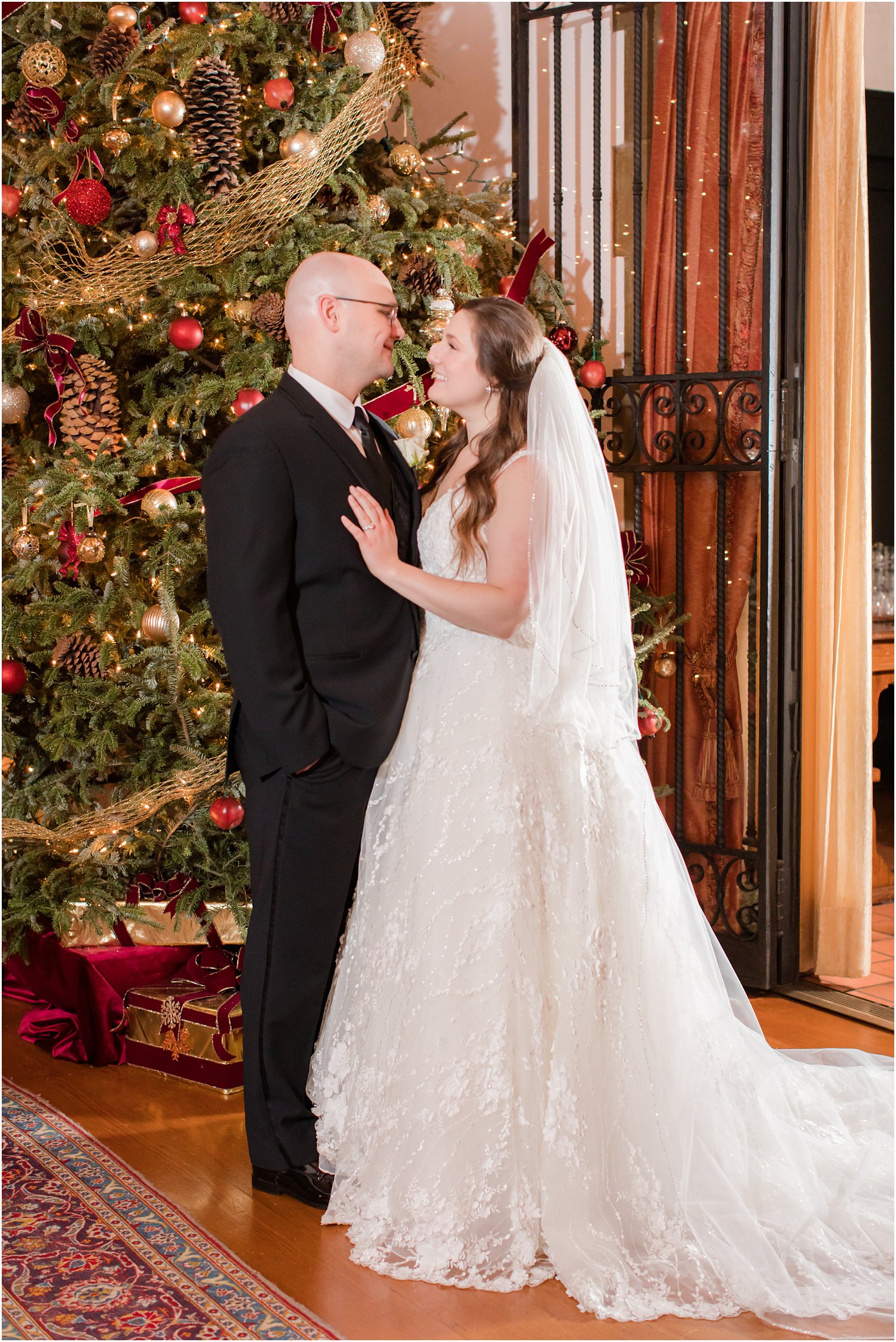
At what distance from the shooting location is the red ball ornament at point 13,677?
11.2ft

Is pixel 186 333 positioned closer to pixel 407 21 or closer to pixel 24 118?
pixel 24 118

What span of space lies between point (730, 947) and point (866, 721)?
85 centimetres

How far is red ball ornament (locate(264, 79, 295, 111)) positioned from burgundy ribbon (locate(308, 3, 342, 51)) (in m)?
0.22

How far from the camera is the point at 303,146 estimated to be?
3348mm

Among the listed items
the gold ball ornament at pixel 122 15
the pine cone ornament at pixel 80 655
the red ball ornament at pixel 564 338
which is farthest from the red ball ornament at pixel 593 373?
the pine cone ornament at pixel 80 655

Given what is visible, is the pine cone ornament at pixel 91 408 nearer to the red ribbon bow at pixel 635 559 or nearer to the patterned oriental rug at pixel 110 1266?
the red ribbon bow at pixel 635 559

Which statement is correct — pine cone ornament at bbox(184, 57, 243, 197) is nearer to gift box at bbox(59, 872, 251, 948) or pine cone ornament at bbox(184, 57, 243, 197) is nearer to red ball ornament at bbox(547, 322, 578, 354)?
red ball ornament at bbox(547, 322, 578, 354)

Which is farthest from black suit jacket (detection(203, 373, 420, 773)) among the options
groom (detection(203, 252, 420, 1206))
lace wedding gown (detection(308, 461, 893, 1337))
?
lace wedding gown (detection(308, 461, 893, 1337))

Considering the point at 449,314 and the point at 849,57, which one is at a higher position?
the point at 849,57

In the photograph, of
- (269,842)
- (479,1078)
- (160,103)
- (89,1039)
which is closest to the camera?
(479,1078)

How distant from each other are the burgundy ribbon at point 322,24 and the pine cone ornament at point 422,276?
622 millimetres

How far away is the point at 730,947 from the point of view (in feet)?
13.2

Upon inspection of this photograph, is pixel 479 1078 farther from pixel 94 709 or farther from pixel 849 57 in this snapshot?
pixel 849 57

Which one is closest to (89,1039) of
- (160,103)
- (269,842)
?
(269,842)
